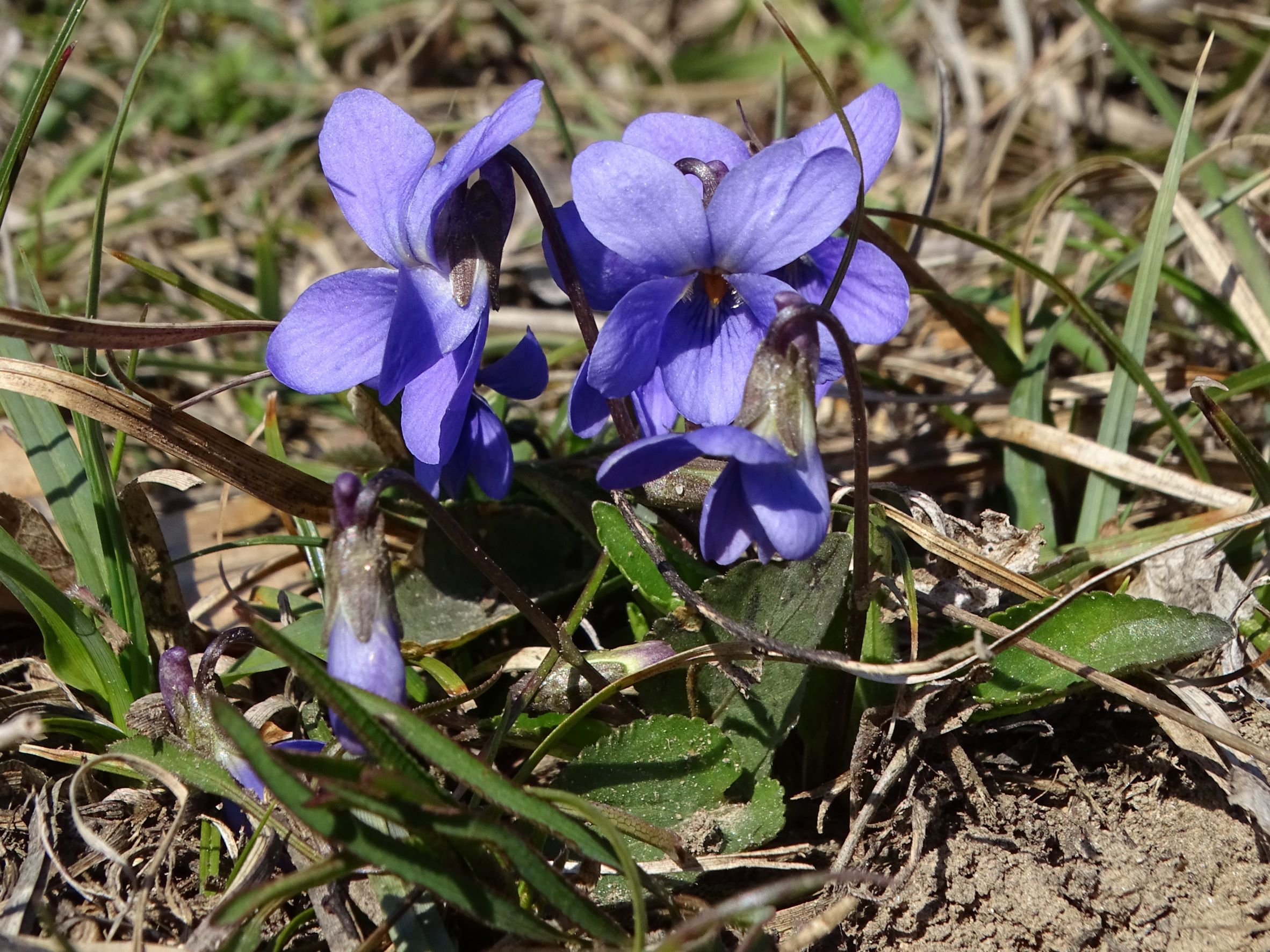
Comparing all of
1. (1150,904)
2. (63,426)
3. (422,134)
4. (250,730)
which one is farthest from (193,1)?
(1150,904)

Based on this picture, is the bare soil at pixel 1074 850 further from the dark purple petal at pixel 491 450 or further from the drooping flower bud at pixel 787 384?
the dark purple petal at pixel 491 450

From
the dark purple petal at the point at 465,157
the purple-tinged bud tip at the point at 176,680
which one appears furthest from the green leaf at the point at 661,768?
the dark purple petal at the point at 465,157

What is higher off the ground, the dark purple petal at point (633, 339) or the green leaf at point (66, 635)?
the dark purple petal at point (633, 339)

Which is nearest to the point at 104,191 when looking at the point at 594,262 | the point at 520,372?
the point at 520,372

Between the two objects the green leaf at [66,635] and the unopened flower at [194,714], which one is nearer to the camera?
the unopened flower at [194,714]

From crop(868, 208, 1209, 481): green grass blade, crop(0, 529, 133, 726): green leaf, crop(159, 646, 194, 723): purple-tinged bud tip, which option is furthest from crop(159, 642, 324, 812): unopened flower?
crop(868, 208, 1209, 481): green grass blade

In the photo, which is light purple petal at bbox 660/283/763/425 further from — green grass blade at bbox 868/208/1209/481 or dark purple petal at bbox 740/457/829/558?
green grass blade at bbox 868/208/1209/481
